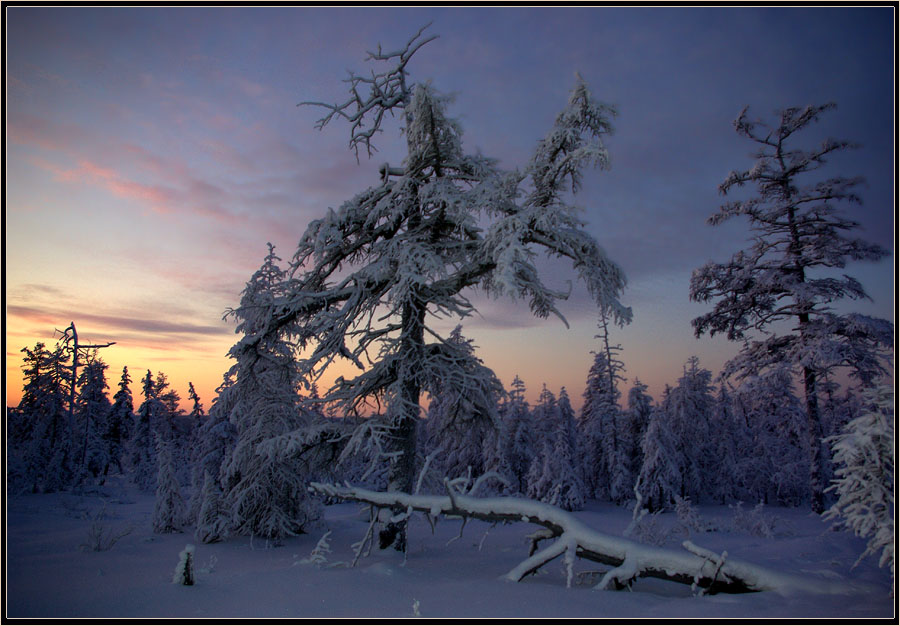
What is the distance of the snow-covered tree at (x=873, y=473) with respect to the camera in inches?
187

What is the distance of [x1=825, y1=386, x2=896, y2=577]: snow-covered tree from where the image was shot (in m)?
4.76

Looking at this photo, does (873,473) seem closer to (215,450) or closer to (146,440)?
(215,450)

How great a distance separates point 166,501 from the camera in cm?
1566

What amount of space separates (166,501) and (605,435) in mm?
28268

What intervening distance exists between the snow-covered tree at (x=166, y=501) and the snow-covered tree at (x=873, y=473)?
57.4 ft

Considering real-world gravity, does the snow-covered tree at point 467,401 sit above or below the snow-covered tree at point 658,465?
above

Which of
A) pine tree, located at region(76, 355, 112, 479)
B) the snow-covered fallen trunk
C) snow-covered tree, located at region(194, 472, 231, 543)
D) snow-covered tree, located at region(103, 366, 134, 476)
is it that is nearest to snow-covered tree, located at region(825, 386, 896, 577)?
the snow-covered fallen trunk

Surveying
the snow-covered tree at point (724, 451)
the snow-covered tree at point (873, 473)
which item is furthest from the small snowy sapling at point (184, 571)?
the snow-covered tree at point (724, 451)

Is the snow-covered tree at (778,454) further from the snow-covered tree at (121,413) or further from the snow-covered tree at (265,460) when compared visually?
the snow-covered tree at (121,413)

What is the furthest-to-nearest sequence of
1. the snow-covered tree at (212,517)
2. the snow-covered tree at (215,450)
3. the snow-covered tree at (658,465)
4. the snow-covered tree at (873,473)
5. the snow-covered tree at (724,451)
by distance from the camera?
the snow-covered tree at (724,451) → the snow-covered tree at (658,465) → the snow-covered tree at (215,450) → the snow-covered tree at (212,517) → the snow-covered tree at (873,473)

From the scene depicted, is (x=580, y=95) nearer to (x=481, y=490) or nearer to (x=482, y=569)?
(x=482, y=569)

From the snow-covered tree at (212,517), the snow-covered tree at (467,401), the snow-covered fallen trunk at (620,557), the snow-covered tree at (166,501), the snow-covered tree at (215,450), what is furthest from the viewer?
the snow-covered tree at (166,501)

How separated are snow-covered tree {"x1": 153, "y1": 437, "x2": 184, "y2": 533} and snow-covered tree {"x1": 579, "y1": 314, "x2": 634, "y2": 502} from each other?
26.7 metres

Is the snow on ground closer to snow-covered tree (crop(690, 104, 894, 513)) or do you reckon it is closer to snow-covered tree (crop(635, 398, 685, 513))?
snow-covered tree (crop(690, 104, 894, 513))
